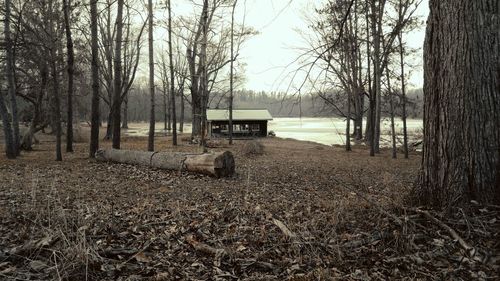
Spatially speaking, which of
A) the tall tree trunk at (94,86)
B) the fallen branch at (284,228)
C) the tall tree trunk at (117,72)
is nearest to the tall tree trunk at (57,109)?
the tall tree trunk at (94,86)

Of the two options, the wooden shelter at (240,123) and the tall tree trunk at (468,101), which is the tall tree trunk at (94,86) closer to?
the tall tree trunk at (468,101)

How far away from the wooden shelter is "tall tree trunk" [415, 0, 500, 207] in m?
36.6

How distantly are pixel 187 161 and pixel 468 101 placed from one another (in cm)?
818

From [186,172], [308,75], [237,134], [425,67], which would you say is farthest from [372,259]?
[237,134]

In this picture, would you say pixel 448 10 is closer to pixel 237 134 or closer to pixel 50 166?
pixel 50 166

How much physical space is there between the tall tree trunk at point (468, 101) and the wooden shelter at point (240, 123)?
36.6 metres

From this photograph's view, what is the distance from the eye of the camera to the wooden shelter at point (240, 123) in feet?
134

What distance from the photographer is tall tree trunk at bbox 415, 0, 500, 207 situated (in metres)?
3.77

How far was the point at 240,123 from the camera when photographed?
139 ft

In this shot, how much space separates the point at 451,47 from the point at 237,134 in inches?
1492

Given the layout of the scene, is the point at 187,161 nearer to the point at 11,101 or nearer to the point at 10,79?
the point at 11,101

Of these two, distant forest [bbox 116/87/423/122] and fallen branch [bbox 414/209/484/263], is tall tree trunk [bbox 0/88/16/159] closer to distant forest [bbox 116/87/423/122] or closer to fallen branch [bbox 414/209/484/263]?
distant forest [bbox 116/87/423/122]

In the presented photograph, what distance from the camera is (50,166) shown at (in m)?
11.8

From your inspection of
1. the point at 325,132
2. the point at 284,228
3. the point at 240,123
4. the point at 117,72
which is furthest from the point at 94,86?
the point at 325,132
